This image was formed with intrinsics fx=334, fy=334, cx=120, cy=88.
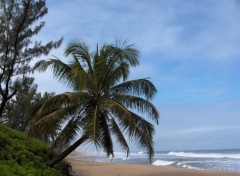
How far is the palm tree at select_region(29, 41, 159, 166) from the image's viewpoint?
1159cm

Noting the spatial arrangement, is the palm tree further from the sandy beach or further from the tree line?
the sandy beach


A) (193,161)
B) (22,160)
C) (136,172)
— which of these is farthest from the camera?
(193,161)

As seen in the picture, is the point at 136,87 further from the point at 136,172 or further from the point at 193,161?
the point at 193,161

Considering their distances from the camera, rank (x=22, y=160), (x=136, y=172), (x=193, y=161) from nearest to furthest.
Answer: (x=22, y=160) < (x=136, y=172) < (x=193, y=161)

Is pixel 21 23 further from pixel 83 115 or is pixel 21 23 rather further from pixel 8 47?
pixel 83 115

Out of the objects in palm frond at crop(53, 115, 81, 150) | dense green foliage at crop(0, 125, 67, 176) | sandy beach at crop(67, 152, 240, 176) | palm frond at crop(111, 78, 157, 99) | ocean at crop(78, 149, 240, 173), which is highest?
palm frond at crop(111, 78, 157, 99)

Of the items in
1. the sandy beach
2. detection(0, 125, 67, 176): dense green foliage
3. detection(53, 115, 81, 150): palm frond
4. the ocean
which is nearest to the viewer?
detection(0, 125, 67, 176): dense green foliage

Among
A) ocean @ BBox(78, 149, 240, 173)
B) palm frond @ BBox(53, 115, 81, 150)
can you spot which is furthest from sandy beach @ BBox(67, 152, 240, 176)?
palm frond @ BBox(53, 115, 81, 150)

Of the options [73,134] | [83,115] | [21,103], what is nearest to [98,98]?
[83,115]

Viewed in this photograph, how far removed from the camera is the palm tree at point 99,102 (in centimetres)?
1159

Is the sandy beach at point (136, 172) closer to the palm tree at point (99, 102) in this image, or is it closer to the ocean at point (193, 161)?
the ocean at point (193, 161)

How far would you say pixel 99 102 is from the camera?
39.4ft

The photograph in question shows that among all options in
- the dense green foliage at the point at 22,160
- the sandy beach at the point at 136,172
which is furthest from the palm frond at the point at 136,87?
the sandy beach at the point at 136,172

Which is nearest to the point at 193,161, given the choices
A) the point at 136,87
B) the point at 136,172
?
the point at 136,172
